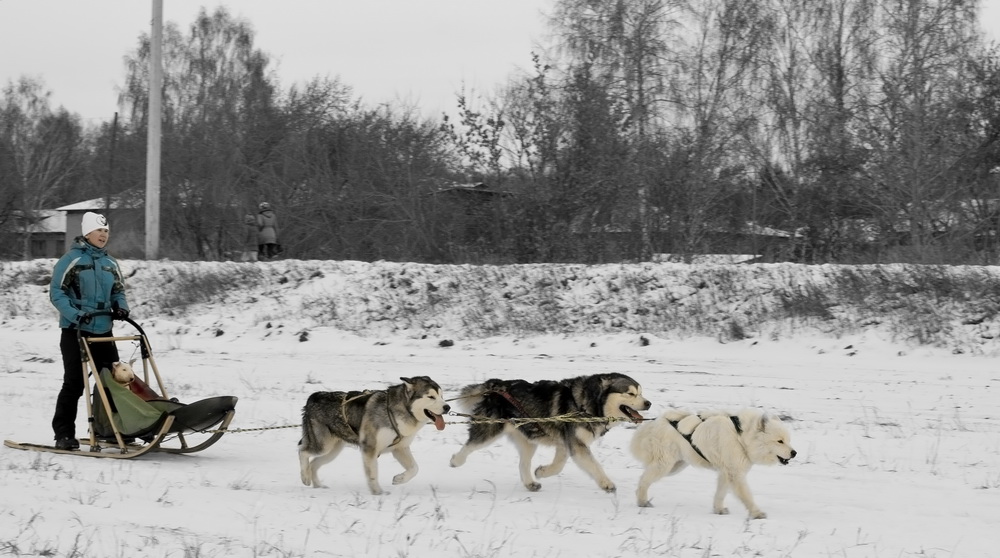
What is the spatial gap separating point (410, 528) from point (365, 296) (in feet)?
42.6

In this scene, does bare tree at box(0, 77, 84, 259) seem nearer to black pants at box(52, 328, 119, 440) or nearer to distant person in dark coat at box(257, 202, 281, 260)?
distant person in dark coat at box(257, 202, 281, 260)

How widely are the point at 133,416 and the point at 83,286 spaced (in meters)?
1.05

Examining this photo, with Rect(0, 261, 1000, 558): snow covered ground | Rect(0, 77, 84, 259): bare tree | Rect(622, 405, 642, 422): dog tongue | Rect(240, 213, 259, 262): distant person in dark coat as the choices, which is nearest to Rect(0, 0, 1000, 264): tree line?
Rect(240, 213, 259, 262): distant person in dark coat

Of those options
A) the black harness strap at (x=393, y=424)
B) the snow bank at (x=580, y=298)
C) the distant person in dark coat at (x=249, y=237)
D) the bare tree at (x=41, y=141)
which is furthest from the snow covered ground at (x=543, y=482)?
the bare tree at (x=41, y=141)

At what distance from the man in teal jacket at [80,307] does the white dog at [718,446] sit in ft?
13.2

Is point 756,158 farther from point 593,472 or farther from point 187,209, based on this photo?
point 593,472

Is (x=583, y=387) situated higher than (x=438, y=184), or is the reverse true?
(x=438, y=184)

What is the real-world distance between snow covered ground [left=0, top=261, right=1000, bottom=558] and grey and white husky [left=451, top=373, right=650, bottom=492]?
256 millimetres

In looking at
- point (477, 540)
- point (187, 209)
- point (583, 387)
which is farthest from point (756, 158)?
point (477, 540)

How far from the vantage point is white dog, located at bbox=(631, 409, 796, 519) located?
579 cm

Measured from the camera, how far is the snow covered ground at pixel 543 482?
5.05 metres

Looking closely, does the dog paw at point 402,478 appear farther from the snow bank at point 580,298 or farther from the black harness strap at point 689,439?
the snow bank at point 580,298

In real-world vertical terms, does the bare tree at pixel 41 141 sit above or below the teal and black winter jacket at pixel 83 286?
above

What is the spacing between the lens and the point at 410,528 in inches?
210
